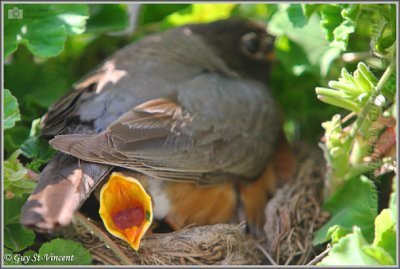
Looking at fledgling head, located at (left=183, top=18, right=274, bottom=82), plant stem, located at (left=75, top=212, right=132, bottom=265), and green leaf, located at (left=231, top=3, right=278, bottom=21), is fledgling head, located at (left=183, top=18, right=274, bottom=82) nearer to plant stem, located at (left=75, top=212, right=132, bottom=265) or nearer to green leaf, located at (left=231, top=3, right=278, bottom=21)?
green leaf, located at (left=231, top=3, right=278, bottom=21)

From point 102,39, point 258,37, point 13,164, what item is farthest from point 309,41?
point 13,164

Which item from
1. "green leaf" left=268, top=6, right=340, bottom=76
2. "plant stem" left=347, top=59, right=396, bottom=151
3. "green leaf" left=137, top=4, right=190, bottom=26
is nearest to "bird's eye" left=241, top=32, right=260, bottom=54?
"green leaf" left=137, top=4, right=190, bottom=26

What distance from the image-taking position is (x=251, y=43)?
169 inches

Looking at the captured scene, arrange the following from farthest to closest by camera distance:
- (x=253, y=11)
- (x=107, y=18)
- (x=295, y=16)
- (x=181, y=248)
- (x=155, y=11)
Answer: (x=253, y=11), (x=155, y=11), (x=107, y=18), (x=295, y=16), (x=181, y=248)

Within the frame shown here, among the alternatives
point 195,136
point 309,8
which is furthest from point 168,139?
point 309,8

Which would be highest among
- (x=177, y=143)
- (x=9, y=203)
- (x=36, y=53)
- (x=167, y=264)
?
(x=36, y=53)

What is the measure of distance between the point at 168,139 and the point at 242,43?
150 centimetres

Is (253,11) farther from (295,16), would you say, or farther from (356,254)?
(356,254)

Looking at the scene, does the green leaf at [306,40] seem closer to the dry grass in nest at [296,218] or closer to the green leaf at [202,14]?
the dry grass in nest at [296,218]

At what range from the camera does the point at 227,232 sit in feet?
10.1

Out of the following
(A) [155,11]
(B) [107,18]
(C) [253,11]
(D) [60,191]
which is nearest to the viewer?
(D) [60,191]

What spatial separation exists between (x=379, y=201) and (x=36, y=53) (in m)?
1.63

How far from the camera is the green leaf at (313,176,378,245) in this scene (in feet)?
9.39

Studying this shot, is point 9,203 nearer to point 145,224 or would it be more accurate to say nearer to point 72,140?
point 72,140
